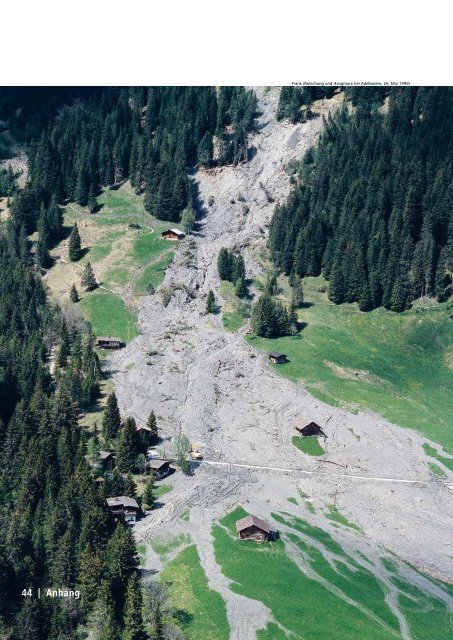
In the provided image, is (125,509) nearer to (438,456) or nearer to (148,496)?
(148,496)

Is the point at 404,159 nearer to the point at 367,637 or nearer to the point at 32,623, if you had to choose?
the point at 367,637

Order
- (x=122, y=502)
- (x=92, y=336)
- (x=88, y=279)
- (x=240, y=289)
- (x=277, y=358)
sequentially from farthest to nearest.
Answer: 1. (x=88, y=279)
2. (x=240, y=289)
3. (x=92, y=336)
4. (x=277, y=358)
5. (x=122, y=502)

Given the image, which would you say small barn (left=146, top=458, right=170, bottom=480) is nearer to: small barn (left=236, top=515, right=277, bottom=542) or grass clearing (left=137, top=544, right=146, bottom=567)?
grass clearing (left=137, top=544, right=146, bottom=567)

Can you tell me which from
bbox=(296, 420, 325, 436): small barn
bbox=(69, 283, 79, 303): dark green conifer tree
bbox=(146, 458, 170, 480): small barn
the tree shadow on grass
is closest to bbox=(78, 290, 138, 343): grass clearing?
bbox=(69, 283, 79, 303): dark green conifer tree

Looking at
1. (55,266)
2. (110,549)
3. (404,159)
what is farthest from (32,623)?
(404,159)

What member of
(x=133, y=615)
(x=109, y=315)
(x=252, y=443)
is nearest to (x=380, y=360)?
(x=252, y=443)

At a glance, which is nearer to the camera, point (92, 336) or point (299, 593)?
point (299, 593)
